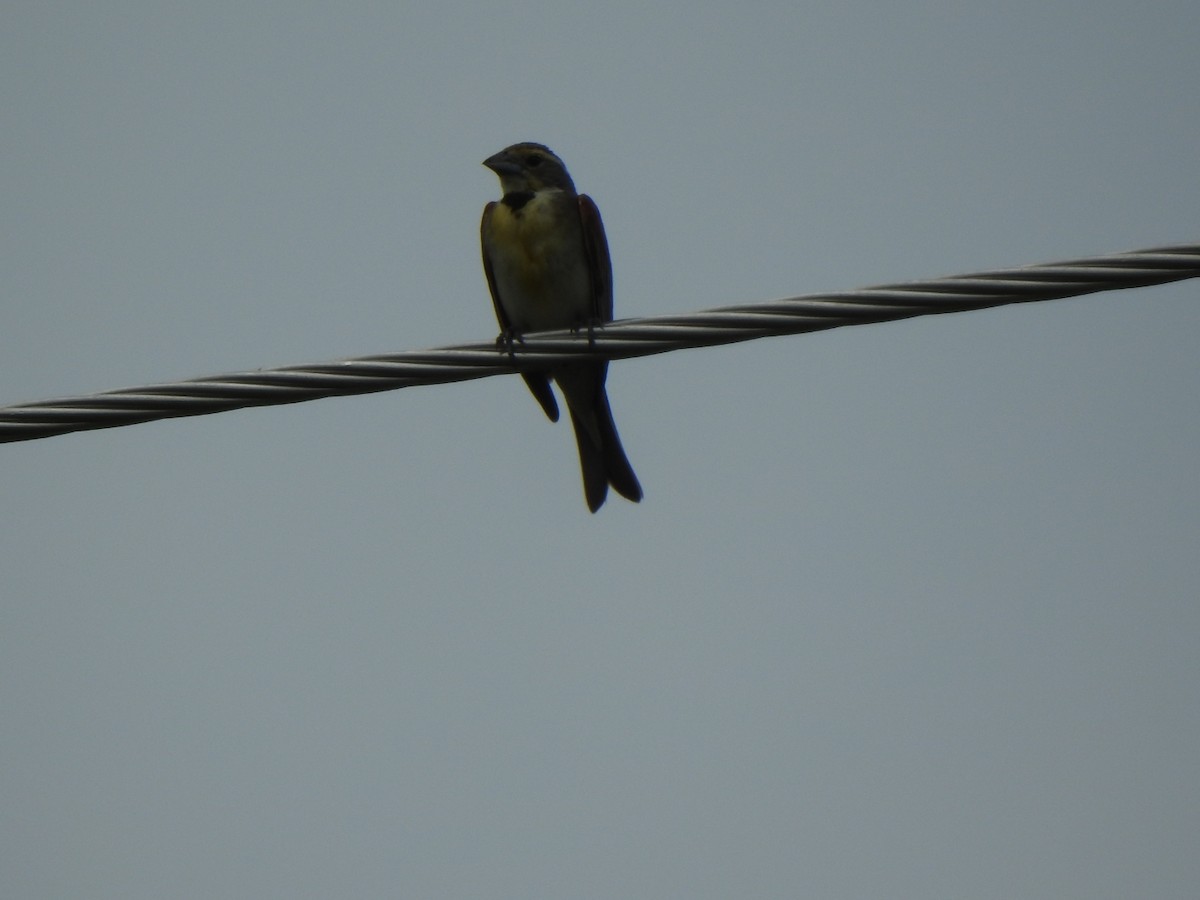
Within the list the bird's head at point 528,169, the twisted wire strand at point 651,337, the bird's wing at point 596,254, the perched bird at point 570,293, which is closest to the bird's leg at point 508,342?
the twisted wire strand at point 651,337

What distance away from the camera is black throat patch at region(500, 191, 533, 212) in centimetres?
667

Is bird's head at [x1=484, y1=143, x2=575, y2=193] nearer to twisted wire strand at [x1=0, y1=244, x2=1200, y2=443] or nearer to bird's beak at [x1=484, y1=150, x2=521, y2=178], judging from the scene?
bird's beak at [x1=484, y1=150, x2=521, y2=178]

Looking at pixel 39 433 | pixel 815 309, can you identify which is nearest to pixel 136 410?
pixel 39 433

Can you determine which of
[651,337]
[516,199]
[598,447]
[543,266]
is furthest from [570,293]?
[651,337]

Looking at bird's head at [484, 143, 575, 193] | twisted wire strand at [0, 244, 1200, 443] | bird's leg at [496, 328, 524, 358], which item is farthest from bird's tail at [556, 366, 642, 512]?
twisted wire strand at [0, 244, 1200, 443]

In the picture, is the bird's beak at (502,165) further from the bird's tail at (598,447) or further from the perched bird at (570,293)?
the bird's tail at (598,447)

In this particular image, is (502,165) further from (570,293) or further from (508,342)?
(508,342)

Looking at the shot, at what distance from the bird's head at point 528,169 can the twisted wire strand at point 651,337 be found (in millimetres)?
3166

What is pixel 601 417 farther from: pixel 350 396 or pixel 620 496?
pixel 350 396

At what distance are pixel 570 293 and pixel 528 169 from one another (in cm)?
78

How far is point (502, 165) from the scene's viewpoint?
6.88 metres

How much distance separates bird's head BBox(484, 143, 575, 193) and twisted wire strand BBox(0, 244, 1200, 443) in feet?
10.4

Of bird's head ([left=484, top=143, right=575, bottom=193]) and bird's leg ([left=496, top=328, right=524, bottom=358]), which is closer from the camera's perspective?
bird's leg ([left=496, top=328, right=524, bottom=358])

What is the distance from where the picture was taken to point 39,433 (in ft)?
11.9
